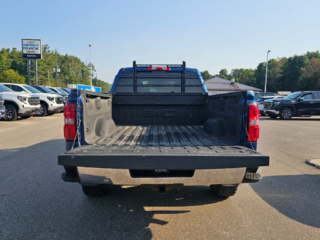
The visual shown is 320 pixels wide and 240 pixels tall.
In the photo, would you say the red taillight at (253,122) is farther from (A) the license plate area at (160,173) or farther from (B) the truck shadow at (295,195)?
(B) the truck shadow at (295,195)

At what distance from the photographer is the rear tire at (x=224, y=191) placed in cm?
325

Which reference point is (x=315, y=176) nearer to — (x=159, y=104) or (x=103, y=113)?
(x=159, y=104)

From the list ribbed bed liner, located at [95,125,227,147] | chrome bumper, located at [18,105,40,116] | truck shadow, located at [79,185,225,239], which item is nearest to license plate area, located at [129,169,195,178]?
ribbed bed liner, located at [95,125,227,147]

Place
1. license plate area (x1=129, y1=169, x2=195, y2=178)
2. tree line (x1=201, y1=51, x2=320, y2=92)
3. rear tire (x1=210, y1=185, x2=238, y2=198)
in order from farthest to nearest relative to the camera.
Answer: tree line (x1=201, y1=51, x2=320, y2=92)
rear tire (x1=210, y1=185, x2=238, y2=198)
license plate area (x1=129, y1=169, x2=195, y2=178)

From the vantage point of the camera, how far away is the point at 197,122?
4.61 metres

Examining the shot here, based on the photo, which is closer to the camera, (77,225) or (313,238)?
(313,238)

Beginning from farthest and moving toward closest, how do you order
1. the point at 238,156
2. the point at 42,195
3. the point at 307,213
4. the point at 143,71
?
1. the point at 143,71
2. the point at 42,195
3. the point at 307,213
4. the point at 238,156

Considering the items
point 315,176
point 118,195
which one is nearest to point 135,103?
point 118,195

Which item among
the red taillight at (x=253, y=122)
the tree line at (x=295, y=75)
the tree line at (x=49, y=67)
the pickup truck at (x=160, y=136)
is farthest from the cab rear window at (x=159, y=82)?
the tree line at (x=49, y=67)

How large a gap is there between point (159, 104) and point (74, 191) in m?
2.17

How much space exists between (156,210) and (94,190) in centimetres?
96

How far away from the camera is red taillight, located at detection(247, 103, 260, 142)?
9.19 feet

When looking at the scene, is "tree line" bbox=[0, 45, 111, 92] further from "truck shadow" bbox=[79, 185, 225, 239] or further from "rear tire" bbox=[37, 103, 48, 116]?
"truck shadow" bbox=[79, 185, 225, 239]

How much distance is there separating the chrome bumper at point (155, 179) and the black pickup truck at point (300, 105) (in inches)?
579
